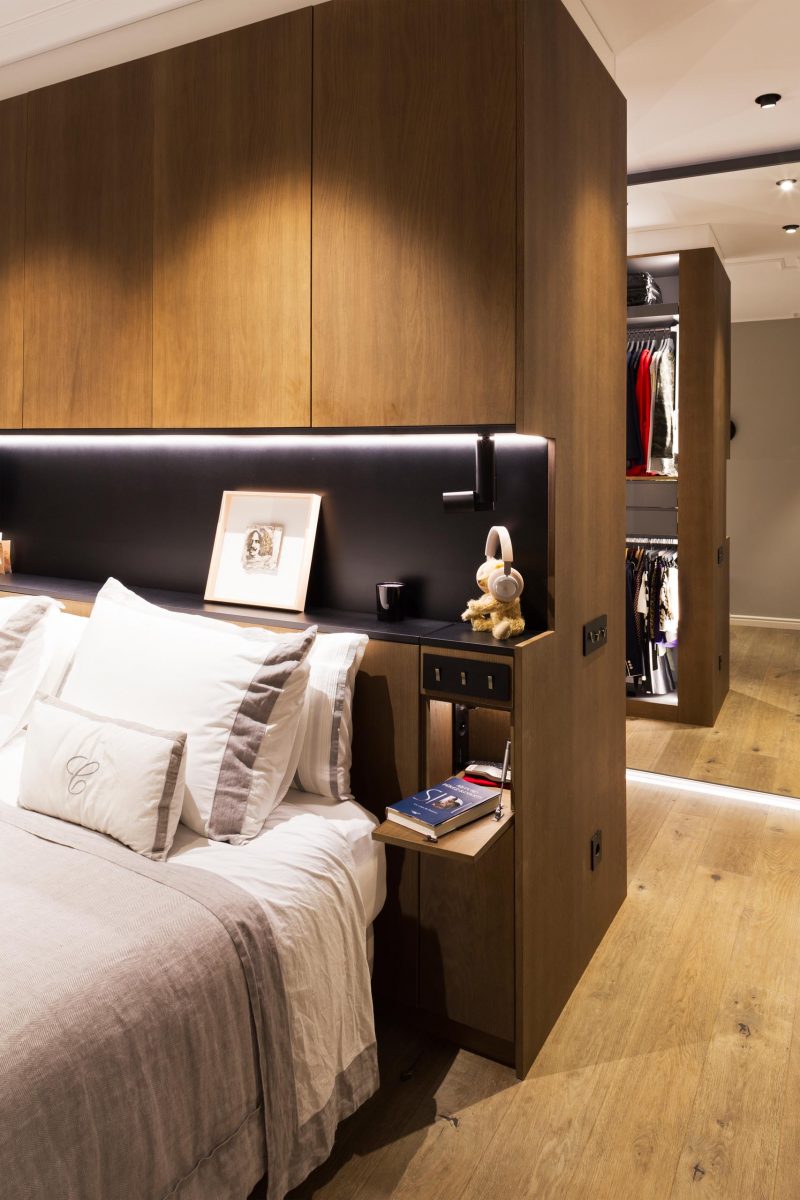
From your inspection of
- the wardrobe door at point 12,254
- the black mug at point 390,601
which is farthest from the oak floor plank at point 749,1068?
the wardrobe door at point 12,254

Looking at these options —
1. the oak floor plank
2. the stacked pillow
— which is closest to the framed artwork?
the stacked pillow

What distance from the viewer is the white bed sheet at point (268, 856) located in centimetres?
171

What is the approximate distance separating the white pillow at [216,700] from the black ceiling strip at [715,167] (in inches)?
115

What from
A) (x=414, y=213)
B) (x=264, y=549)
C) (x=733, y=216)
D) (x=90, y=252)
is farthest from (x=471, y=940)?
(x=733, y=216)

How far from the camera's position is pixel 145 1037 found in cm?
130

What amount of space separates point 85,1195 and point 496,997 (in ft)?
3.64

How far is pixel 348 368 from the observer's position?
2119 mm

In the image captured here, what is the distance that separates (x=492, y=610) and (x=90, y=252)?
5.41ft

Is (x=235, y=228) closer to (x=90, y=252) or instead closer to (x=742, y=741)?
(x=90, y=252)

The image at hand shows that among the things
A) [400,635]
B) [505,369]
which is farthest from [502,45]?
[400,635]

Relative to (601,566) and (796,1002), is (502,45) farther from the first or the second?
(796,1002)

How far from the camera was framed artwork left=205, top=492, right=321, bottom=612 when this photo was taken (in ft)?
8.09

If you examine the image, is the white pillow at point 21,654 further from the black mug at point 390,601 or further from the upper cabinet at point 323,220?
the black mug at point 390,601

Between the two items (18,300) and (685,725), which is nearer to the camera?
(18,300)
